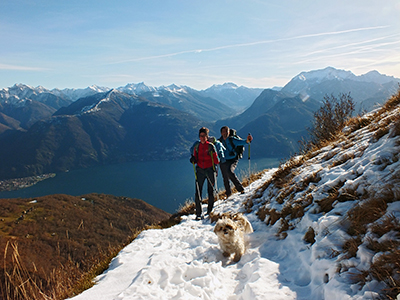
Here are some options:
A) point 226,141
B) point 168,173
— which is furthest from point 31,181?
point 226,141

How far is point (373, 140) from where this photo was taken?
4430 millimetres

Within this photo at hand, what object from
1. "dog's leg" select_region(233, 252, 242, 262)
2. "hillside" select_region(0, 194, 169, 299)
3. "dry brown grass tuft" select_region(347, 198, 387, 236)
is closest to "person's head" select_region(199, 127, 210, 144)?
"dog's leg" select_region(233, 252, 242, 262)

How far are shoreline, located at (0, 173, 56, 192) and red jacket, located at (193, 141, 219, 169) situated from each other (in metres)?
208

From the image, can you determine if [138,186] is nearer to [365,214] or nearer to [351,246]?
[365,214]

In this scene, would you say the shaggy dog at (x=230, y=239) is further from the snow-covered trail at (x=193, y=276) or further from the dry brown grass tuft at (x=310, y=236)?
the dry brown grass tuft at (x=310, y=236)

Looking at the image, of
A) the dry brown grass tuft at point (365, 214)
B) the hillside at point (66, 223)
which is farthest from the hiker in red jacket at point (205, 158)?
the hillside at point (66, 223)

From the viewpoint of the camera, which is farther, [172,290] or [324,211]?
[324,211]

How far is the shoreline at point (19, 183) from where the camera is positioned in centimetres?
17132

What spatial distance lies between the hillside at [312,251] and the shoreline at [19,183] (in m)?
210

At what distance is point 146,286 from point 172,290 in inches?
→ 16.2

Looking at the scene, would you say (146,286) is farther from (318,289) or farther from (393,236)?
(393,236)

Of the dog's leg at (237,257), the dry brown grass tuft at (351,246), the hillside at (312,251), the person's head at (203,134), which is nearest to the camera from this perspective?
the hillside at (312,251)

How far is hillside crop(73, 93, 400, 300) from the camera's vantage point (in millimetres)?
2449

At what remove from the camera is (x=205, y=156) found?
736cm
